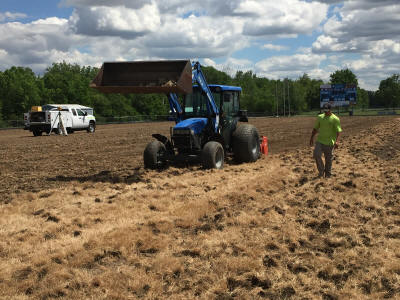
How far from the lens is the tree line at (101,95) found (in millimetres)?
72375

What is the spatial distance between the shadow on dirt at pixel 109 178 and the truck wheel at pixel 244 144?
280 centimetres

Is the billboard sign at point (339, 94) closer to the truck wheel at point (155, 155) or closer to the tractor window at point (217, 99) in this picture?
the tractor window at point (217, 99)

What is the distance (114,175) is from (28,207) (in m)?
3.81

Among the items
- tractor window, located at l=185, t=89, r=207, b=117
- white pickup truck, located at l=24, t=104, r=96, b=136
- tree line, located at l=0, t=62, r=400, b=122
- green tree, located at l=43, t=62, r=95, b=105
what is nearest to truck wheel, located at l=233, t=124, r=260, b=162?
tractor window, located at l=185, t=89, r=207, b=117

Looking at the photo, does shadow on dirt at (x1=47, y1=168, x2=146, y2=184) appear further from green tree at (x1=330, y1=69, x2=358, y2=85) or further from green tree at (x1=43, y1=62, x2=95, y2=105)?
green tree at (x1=330, y1=69, x2=358, y2=85)

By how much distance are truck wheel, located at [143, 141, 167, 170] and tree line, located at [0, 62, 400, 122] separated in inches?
1200

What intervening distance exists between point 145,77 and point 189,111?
2.46 meters

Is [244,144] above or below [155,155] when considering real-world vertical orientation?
above

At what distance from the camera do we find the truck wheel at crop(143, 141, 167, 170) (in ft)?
40.5

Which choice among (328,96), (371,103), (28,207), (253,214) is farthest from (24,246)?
(371,103)

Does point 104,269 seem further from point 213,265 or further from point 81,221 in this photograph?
point 81,221

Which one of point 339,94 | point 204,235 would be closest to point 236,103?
point 204,235

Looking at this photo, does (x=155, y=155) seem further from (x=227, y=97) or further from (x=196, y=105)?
(x=227, y=97)

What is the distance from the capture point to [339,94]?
7106 centimetres
